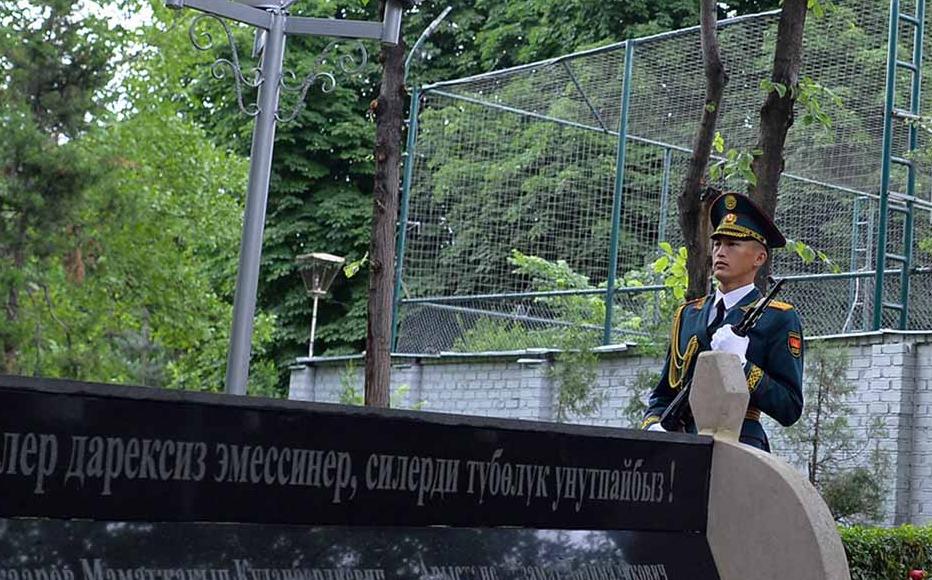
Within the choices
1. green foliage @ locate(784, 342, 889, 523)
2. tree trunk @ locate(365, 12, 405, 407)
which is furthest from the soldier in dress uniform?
green foliage @ locate(784, 342, 889, 523)

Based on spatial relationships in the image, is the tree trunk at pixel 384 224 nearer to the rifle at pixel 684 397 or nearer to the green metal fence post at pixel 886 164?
the rifle at pixel 684 397

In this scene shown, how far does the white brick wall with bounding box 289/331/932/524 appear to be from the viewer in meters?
14.2

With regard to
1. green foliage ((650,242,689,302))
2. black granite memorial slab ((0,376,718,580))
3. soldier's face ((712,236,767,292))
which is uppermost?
green foliage ((650,242,689,302))

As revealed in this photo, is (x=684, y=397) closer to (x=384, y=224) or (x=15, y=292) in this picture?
(x=384, y=224)

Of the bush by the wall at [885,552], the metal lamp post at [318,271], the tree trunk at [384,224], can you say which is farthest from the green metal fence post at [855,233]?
the metal lamp post at [318,271]

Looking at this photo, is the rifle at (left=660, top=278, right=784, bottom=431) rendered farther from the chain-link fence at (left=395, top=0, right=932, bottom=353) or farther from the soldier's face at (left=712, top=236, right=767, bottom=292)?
the chain-link fence at (left=395, top=0, right=932, bottom=353)

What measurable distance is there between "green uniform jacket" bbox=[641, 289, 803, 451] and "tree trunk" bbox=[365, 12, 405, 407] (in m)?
4.75

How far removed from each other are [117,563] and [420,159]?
17852 millimetres

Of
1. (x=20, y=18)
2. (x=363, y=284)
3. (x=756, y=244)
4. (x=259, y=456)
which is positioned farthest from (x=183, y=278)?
(x=259, y=456)

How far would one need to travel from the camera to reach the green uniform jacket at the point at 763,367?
18.5ft

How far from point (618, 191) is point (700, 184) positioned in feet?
28.1

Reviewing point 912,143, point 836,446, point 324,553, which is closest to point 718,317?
point 324,553

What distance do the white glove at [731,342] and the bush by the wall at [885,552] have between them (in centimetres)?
333

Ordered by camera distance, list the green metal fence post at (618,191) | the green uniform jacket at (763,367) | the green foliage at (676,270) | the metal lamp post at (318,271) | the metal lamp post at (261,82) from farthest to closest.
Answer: the metal lamp post at (318,271) < the green metal fence post at (618,191) < the green foliage at (676,270) < the metal lamp post at (261,82) < the green uniform jacket at (763,367)
